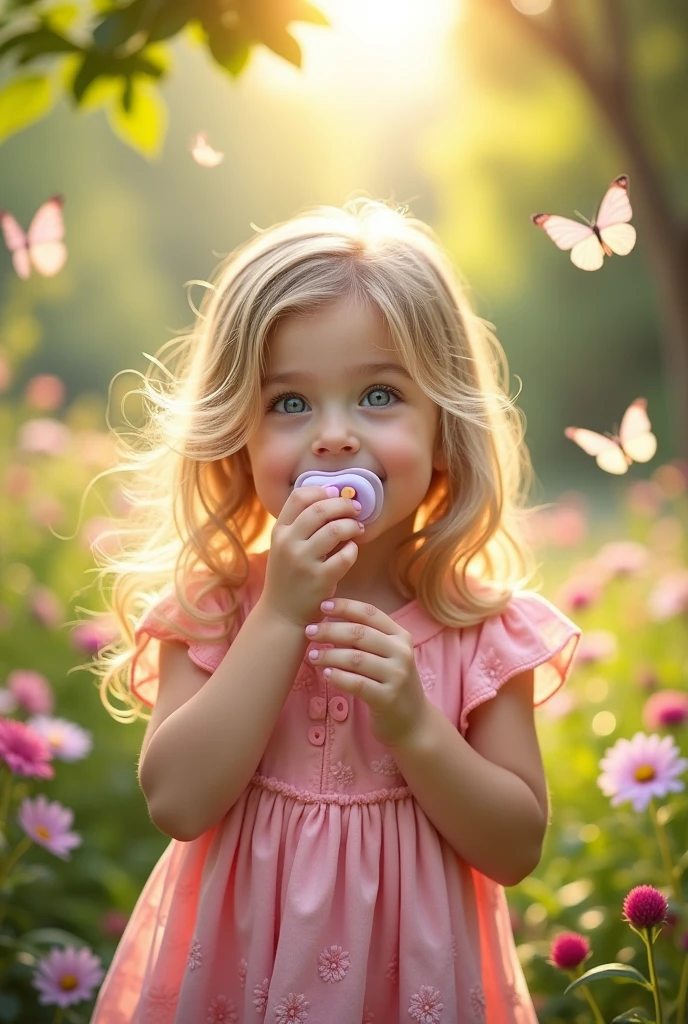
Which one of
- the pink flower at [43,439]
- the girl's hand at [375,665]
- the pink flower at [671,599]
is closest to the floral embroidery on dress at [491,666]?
the girl's hand at [375,665]

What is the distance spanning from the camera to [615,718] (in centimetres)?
230

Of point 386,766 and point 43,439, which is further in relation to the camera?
point 43,439

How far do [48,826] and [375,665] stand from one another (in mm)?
708

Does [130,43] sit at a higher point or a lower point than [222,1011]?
higher

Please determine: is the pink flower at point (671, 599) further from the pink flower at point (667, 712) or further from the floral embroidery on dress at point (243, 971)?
the floral embroidery on dress at point (243, 971)

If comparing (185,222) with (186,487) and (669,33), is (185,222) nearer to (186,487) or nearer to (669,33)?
(669,33)

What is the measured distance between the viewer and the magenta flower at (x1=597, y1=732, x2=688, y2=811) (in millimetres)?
1486

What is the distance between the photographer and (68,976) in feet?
5.20

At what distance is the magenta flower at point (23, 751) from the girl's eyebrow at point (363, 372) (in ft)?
2.21

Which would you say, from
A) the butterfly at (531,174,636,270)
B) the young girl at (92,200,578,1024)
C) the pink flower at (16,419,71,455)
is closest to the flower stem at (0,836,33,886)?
the young girl at (92,200,578,1024)

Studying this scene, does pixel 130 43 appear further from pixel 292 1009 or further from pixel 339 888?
pixel 292 1009

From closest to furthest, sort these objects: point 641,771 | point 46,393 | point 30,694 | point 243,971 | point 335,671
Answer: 1. point 335,671
2. point 243,971
3. point 641,771
4. point 30,694
5. point 46,393

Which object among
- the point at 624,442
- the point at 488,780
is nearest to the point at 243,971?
the point at 488,780

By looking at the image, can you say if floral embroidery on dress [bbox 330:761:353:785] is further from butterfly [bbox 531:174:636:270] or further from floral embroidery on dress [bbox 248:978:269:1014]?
butterfly [bbox 531:174:636:270]
